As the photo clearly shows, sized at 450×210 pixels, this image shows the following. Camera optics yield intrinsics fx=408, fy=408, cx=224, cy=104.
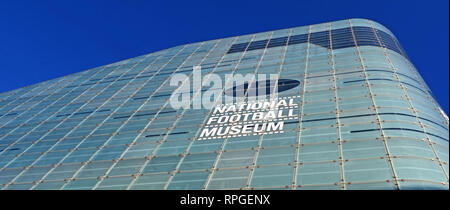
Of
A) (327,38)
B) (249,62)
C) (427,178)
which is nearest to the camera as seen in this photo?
(427,178)

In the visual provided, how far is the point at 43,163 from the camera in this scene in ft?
59.2

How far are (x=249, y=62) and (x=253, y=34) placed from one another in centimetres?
1041

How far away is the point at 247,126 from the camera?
57.7 ft

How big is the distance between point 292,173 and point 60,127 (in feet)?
45.0

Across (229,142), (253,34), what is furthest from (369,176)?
(253,34)

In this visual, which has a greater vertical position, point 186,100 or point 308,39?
point 308,39

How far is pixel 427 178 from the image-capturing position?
40.1 feet

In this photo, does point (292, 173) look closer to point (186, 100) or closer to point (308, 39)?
point (186, 100)

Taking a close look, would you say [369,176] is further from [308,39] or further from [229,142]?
[308,39]

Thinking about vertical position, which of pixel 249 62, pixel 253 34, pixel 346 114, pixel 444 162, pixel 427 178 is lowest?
pixel 427 178

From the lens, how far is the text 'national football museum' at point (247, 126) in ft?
45.4

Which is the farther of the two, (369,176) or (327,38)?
(327,38)

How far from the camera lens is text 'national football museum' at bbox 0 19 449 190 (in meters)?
13.8

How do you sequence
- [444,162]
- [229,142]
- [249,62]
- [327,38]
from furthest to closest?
[327,38] → [249,62] → [229,142] → [444,162]
